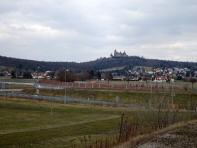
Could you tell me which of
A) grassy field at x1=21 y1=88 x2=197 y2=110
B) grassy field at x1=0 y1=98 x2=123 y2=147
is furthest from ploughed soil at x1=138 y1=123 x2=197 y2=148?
grassy field at x1=21 y1=88 x2=197 y2=110

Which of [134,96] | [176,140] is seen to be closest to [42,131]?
[176,140]

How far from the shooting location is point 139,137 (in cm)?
3512

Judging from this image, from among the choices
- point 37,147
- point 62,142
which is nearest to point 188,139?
point 62,142

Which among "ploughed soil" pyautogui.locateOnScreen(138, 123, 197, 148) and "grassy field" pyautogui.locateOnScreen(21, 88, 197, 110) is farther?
"grassy field" pyautogui.locateOnScreen(21, 88, 197, 110)

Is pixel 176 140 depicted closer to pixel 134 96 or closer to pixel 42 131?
pixel 42 131

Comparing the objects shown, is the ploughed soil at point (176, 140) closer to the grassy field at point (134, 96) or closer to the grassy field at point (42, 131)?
the grassy field at point (42, 131)

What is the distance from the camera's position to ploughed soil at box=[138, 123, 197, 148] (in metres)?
34.4

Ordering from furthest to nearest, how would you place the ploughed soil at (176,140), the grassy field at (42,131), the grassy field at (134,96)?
the grassy field at (134,96), the ploughed soil at (176,140), the grassy field at (42,131)

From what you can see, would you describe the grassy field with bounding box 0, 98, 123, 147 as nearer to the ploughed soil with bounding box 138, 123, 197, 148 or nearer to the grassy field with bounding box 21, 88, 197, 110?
the ploughed soil with bounding box 138, 123, 197, 148

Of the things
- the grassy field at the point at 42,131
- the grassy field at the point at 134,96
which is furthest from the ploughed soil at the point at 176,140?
the grassy field at the point at 134,96

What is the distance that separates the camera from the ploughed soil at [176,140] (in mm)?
34403

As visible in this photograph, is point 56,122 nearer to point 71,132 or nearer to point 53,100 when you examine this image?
point 71,132

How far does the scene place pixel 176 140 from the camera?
38281mm

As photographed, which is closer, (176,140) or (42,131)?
(176,140)
